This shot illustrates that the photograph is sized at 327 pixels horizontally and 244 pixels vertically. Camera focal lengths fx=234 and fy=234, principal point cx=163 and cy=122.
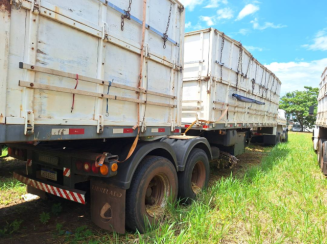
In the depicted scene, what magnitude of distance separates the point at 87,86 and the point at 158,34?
1.45 meters

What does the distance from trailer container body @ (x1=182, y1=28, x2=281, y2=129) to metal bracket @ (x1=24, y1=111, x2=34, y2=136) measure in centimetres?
375

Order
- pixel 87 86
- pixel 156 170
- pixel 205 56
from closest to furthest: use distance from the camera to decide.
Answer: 1. pixel 87 86
2. pixel 156 170
3. pixel 205 56

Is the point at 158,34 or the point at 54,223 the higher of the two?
the point at 158,34

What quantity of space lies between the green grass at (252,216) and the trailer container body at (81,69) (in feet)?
4.24

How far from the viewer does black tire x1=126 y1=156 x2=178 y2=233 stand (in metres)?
2.80

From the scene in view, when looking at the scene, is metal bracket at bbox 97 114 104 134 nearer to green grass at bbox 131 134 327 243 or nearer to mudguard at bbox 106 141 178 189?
mudguard at bbox 106 141 178 189

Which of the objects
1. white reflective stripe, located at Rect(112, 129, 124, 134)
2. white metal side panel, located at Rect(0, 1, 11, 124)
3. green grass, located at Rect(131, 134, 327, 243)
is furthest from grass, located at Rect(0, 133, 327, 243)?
white metal side panel, located at Rect(0, 1, 11, 124)

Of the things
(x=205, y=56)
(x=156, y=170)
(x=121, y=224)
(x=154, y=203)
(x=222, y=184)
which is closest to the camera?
(x=121, y=224)

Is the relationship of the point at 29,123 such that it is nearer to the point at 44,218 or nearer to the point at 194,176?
the point at 44,218

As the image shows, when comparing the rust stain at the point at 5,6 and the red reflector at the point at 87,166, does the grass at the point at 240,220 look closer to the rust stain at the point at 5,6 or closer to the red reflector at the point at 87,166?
the red reflector at the point at 87,166

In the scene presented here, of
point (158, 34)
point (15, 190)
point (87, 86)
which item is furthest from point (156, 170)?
point (15, 190)

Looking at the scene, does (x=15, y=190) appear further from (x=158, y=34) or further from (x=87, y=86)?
(x=158, y=34)

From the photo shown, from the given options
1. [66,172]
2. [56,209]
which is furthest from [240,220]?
[56,209]

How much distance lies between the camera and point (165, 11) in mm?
3377
